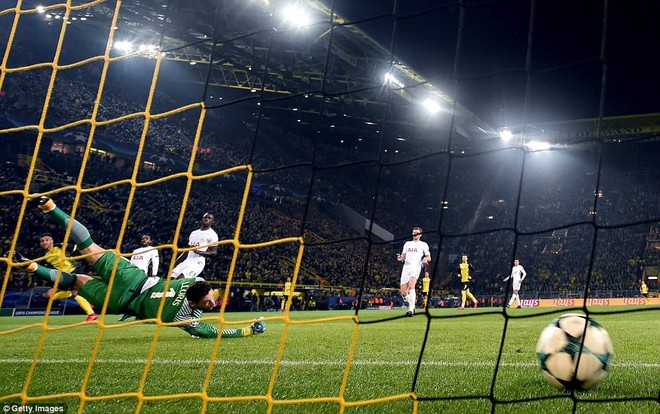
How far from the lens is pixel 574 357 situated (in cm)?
277

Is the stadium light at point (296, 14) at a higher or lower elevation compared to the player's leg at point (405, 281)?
higher

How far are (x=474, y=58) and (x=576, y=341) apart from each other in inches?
396

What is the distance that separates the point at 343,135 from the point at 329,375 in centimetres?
2002

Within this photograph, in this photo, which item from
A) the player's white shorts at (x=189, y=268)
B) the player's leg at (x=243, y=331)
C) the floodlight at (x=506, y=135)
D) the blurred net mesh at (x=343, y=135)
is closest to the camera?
the player's leg at (x=243, y=331)

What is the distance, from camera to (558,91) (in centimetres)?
1323

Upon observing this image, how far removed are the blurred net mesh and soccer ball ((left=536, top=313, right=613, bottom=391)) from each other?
297 inches

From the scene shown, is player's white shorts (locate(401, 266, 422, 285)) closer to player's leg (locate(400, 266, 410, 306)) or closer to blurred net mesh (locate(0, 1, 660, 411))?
player's leg (locate(400, 266, 410, 306))

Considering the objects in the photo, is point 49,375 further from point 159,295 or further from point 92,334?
point 92,334

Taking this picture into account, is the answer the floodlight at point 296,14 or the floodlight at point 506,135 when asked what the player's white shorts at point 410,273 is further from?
the floodlight at point 296,14

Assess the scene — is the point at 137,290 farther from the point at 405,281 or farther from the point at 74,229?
the point at 405,281

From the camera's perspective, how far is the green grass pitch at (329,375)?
2703mm

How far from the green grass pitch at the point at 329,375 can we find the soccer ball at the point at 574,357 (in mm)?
108

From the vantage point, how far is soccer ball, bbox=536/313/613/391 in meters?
2.75

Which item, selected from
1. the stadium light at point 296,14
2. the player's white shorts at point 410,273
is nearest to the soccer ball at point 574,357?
the player's white shorts at point 410,273
